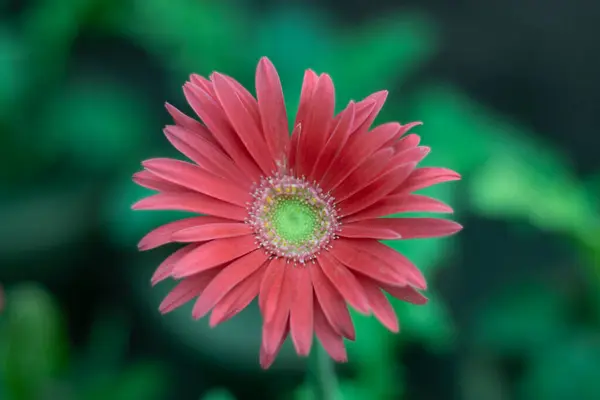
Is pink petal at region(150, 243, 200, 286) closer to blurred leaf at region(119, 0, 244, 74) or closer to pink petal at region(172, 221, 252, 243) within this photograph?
pink petal at region(172, 221, 252, 243)

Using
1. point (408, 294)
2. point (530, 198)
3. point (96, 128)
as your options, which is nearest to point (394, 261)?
point (408, 294)

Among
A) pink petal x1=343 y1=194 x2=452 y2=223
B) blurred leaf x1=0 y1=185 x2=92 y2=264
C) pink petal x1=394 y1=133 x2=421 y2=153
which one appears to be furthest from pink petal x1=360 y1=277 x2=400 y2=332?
blurred leaf x1=0 y1=185 x2=92 y2=264

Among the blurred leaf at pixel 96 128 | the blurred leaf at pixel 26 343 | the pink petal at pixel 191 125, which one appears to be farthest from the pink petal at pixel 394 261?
the blurred leaf at pixel 96 128

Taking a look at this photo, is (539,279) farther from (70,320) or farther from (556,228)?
(70,320)

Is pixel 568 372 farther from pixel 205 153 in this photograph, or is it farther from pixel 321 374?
pixel 205 153

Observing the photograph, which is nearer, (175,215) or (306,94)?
(306,94)

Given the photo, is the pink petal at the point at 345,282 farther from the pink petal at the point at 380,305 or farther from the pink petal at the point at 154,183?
the pink petal at the point at 154,183

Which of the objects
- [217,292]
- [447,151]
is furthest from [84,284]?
[217,292]
